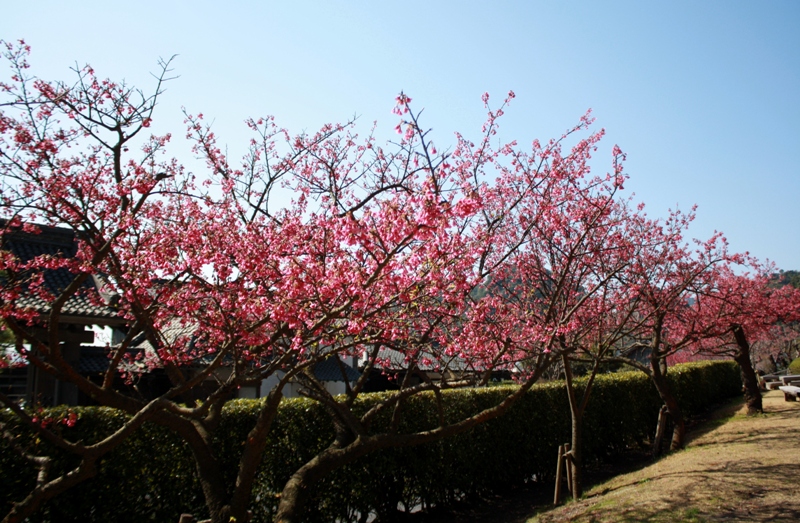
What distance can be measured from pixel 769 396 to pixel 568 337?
1285cm

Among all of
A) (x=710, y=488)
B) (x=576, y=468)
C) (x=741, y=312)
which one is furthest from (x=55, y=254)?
(x=741, y=312)

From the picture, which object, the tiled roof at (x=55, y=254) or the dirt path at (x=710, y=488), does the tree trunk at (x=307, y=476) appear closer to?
the dirt path at (x=710, y=488)

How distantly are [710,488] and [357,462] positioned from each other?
4179 millimetres

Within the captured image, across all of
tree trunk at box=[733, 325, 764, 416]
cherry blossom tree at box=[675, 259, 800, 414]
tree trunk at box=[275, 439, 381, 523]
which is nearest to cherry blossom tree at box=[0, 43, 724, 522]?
tree trunk at box=[275, 439, 381, 523]

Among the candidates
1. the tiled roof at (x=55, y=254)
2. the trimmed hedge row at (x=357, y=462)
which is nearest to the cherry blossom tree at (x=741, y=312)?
the trimmed hedge row at (x=357, y=462)

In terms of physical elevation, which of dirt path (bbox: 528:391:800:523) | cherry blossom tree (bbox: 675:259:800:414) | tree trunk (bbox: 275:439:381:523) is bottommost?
dirt path (bbox: 528:391:800:523)

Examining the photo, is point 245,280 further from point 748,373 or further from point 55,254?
point 748,373

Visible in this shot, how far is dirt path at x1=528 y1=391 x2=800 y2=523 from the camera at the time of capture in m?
5.80

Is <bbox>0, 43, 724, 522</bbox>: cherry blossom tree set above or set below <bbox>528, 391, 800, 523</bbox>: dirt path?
above

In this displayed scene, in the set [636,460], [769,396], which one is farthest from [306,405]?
[769,396]

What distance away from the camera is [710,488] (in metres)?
6.72

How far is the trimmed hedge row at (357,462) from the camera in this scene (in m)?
5.28

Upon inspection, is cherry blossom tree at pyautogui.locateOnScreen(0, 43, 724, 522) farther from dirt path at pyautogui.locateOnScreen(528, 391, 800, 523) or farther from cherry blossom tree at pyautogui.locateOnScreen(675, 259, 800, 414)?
cherry blossom tree at pyautogui.locateOnScreen(675, 259, 800, 414)

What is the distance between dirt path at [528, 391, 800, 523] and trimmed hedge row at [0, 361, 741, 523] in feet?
5.03
